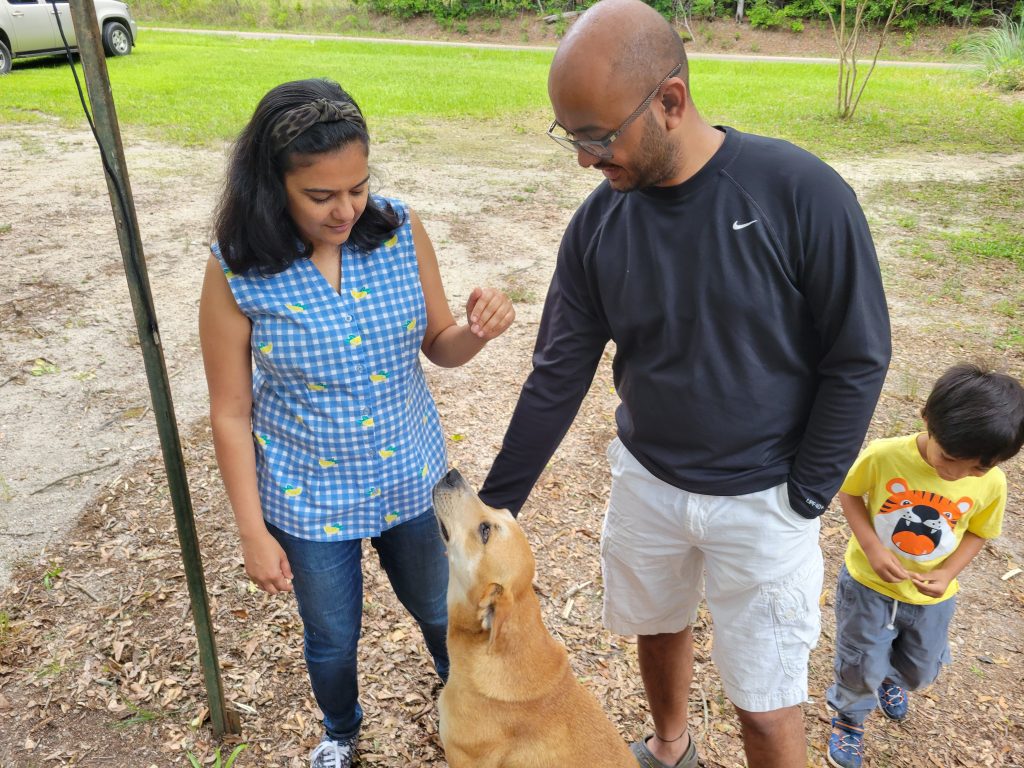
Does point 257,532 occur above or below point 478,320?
below

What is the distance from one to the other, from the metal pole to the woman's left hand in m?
0.87

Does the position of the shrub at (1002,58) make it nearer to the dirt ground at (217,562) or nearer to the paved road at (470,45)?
the paved road at (470,45)

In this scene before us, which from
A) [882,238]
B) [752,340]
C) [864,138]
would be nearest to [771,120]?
[864,138]

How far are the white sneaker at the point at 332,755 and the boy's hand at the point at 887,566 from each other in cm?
195

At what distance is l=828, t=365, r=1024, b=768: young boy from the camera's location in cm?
244

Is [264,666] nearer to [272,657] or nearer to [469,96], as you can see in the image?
[272,657]

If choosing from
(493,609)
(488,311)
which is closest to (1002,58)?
(488,311)

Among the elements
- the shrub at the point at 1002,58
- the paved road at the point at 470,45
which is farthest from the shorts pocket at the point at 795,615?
the paved road at the point at 470,45

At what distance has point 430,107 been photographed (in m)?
14.4

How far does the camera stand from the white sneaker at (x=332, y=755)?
106 inches

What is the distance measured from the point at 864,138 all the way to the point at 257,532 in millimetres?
13102

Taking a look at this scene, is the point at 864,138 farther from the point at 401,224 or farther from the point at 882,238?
the point at 401,224

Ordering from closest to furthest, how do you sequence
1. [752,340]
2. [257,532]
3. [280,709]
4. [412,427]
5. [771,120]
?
[752,340]
[257,532]
[412,427]
[280,709]
[771,120]

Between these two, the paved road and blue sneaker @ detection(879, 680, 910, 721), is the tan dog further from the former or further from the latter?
the paved road
